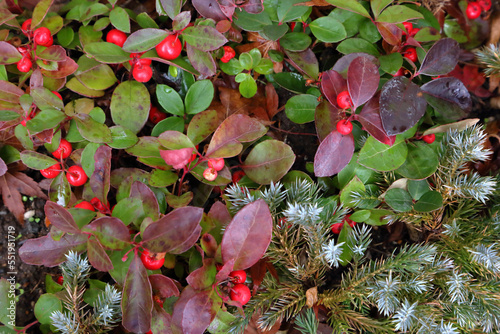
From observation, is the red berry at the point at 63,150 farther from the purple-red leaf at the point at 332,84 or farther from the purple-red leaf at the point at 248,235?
the purple-red leaf at the point at 332,84

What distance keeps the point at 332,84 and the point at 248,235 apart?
2.19 feet

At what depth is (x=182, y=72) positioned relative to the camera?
1.64 meters

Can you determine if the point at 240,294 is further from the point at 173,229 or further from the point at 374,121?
the point at 374,121

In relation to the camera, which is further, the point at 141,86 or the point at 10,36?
the point at 10,36

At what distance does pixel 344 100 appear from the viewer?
4.51 feet

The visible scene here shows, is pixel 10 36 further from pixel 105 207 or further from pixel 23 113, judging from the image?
pixel 105 207

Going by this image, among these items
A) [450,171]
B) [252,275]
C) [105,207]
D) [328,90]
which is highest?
[328,90]

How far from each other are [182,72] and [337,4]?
0.72 meters

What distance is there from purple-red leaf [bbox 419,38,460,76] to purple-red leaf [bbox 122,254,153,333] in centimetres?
135

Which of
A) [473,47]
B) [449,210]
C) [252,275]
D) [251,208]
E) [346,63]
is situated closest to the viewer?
[251,208]

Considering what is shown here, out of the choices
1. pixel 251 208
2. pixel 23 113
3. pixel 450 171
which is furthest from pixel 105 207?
pixel 450 171

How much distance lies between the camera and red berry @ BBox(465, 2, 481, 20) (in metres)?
1.83

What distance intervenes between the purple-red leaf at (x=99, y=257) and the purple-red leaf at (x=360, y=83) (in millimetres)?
A: 1015

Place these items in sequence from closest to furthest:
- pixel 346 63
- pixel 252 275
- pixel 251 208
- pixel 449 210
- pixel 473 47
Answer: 1. pixel 251 208
2. pixel 252 275
3. pixel 346 63
4. pixel 449 210
5. pixel 473 47
